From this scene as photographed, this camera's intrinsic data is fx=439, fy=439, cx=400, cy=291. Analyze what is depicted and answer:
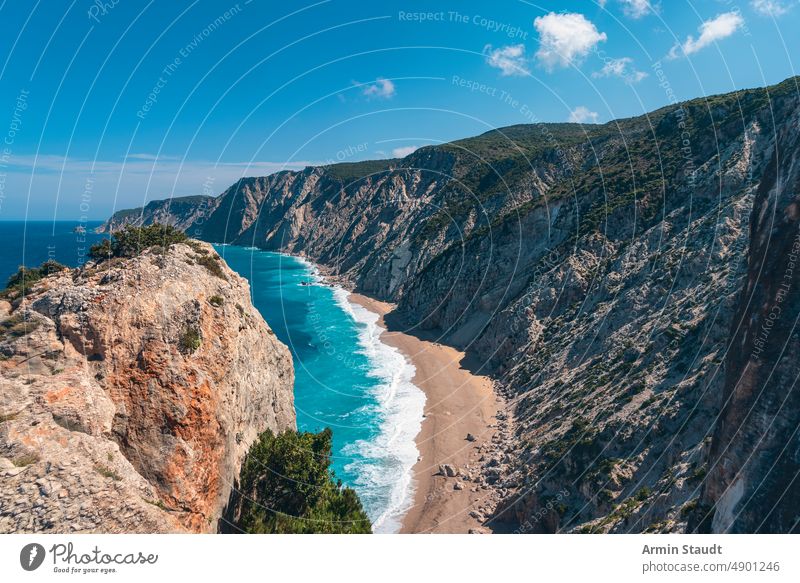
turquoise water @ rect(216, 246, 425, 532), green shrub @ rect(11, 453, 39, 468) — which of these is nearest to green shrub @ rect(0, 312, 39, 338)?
green shrub @ rect(11, 453, 39, 468)

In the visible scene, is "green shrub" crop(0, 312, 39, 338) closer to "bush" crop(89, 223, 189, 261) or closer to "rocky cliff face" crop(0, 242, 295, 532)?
"rocky cliff face" crop(0, 242, 295, 532)

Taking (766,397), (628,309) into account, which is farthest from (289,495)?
(628,309)

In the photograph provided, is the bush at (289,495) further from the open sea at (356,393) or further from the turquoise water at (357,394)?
the turquoise water at (357,394)

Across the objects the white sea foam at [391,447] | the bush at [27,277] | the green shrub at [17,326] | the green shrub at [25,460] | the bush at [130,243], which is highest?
the bush at [130,243]

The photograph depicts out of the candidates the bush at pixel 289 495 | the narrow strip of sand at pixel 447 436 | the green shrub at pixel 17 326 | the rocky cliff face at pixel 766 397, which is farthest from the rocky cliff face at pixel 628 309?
the green shrub at pixel 17 326

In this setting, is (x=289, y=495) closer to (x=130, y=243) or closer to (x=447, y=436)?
(x=130, y=243)

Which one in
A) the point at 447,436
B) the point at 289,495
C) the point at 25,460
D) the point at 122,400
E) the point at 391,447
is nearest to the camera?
the point at 25,460

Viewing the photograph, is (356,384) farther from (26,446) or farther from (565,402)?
(26,446)
